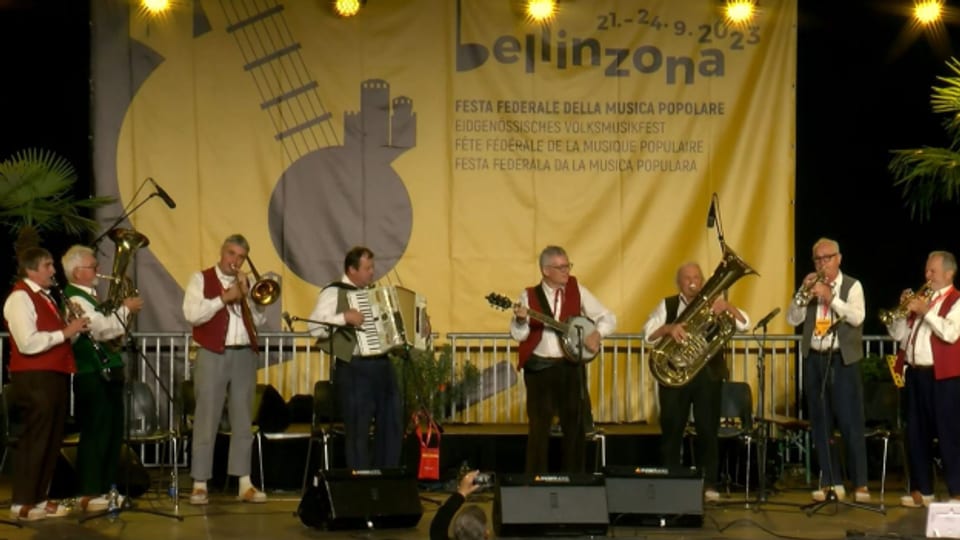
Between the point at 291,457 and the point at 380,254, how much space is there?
6.88 ft

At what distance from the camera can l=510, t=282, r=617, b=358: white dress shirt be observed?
10086mm

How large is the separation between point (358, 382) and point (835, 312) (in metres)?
3.23

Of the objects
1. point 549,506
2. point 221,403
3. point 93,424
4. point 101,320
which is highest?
point 101,320

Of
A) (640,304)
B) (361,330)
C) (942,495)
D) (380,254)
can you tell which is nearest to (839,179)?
(640,304)

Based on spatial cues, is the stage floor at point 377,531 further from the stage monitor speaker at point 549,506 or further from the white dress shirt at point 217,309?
the white dress shirt at point 217,309

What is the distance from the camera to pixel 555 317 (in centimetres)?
1018

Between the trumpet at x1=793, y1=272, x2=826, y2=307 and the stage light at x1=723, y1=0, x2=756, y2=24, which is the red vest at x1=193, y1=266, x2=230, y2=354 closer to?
the trumpet at x1=793, y1=272, x2=826, y2=307

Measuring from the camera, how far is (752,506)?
401 inches

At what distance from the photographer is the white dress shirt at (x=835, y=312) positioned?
398 inches

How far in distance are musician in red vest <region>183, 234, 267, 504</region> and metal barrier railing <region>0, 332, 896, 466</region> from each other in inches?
74.9

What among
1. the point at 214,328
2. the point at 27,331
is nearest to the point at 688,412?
the point at 214,328

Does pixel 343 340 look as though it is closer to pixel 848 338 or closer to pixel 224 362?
pixel 224 362

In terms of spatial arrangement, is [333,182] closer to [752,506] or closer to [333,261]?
[333,261]

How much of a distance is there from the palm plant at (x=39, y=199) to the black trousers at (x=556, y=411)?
3.82 m
